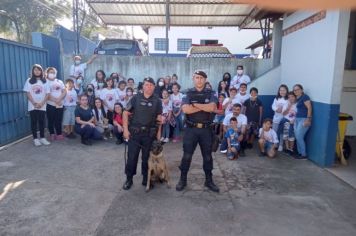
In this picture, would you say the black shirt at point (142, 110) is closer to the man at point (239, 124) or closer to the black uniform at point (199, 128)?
the black uniform at point (199, 128)

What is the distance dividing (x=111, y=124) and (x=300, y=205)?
5298 mm

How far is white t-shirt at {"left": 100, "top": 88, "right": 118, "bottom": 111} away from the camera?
8141 millimetres

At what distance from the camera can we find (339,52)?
561 centimetres

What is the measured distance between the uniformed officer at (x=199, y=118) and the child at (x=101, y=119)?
367 cm

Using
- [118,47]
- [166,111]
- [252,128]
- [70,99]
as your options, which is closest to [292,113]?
[252,128]

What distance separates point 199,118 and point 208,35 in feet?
78.1

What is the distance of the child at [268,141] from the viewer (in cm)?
663

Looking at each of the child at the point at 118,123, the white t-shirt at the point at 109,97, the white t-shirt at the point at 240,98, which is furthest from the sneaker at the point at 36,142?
the white t-shirt at the point at 240,98

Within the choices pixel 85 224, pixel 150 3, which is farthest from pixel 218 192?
pixel 150 3

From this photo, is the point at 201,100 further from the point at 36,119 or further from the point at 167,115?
the point at 36,119

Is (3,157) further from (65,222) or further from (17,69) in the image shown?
(65,222)

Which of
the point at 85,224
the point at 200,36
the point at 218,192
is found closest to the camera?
the point at 85,224

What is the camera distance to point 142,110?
4.62 metres

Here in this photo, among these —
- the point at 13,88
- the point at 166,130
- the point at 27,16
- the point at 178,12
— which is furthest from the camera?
the point at 27,16
